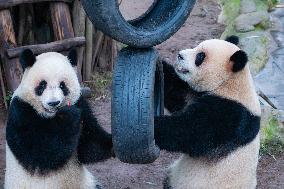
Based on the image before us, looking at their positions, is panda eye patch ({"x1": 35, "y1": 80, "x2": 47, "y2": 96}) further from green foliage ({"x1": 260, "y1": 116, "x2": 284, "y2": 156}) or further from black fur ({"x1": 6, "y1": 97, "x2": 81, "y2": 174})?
green foliage ({"x1": 260, "y1": 116, "x2": 284, "y2": 156})

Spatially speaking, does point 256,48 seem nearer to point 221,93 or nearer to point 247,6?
point 247,6

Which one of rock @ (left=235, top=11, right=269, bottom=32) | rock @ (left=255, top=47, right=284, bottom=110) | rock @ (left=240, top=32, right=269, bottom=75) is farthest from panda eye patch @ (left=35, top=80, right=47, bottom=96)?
rock @ (left=235, top=11, right=269, bottom=32)

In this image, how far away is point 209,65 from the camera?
4719 millimetres

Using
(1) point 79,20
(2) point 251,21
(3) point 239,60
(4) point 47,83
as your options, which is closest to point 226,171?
(3) point 239,60

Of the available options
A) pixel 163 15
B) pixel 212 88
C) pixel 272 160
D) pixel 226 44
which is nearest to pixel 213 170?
pixel 212 88

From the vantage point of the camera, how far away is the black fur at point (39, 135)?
15.0 ft

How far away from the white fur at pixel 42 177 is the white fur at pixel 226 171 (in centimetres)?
90

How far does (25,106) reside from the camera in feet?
15.0

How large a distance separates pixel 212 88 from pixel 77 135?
1.11 m

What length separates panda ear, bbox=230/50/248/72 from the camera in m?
4.58

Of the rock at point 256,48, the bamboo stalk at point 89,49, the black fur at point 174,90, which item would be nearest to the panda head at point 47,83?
the black fur at point 174,90

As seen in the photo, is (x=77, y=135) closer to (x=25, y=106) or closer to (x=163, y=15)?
(x=25, y=106)

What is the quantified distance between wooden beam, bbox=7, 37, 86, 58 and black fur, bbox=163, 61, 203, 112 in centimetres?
234

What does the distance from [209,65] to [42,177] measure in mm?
1577
